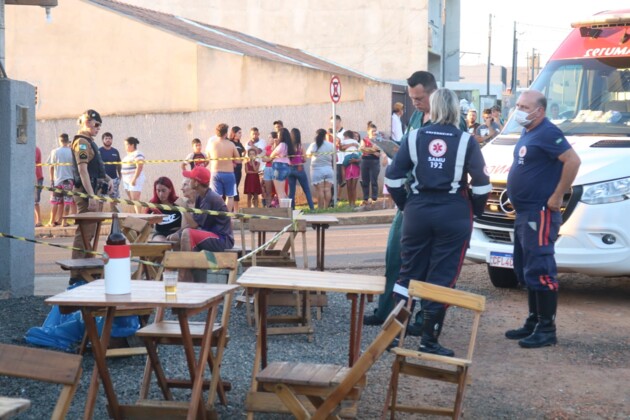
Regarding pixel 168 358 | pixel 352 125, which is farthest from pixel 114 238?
pixel 352 125

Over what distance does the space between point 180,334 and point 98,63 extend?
67.5 ft

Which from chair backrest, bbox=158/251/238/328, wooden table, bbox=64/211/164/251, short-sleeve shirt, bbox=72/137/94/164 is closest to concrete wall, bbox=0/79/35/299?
wooden table, bbox=64/211/164/251

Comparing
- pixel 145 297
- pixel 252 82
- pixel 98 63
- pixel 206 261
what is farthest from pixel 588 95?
pixel 98 63

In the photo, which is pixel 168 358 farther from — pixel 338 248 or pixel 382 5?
pixel 382 5

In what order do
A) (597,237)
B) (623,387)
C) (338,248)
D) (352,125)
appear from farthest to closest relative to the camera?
(352,125) < (338,248) < (597,237) < (623,387)

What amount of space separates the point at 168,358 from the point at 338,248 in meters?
7.92

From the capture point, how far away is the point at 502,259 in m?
9.89

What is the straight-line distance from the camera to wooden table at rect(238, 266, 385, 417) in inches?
226

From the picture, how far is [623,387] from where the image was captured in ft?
23.1

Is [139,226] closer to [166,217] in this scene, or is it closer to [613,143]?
[166,217]

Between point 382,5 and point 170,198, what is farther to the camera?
point 382,5

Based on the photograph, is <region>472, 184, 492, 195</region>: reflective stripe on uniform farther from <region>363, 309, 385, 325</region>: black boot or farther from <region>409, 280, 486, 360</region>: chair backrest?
<region>363, 309, 385, 325</region>: black boot

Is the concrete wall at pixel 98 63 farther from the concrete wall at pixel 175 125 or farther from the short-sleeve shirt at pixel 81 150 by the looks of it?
the short-sleeve shirt at pixel 81 150

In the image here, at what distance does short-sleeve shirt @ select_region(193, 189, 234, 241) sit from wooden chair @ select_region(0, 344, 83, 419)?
5568 millimetres
